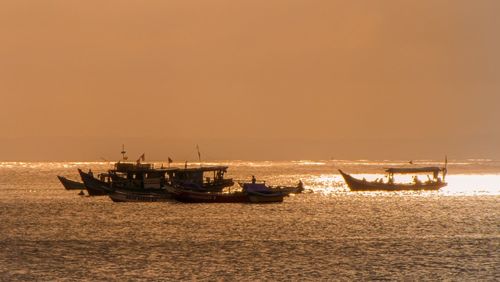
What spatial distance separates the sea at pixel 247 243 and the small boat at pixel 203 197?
161cm

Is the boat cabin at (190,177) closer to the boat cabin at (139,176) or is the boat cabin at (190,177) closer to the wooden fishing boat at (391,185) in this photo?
the boat cabin at (139,176)

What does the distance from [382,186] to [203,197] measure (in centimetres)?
4894

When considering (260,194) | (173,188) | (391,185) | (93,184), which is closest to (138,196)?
(173,188)

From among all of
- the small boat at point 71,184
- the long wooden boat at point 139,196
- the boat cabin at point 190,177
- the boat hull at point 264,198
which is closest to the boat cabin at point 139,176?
the long wooden boat at point 139,196

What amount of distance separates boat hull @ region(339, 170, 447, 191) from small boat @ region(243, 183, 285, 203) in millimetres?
35789

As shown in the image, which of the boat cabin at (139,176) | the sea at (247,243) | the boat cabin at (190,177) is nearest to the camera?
the sea at (247,243)

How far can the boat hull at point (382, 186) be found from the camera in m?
163

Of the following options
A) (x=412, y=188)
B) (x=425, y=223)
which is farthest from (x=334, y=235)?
(x=412, y=188)

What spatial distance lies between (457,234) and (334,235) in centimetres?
976

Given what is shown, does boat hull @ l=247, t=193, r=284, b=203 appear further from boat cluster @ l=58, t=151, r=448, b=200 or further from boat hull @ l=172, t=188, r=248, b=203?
boat hull @ l=172, t=188, r=248, b=203

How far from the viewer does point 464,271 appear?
56500mm

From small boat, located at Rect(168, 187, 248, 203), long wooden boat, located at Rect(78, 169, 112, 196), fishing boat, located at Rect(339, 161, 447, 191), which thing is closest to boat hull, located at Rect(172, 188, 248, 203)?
small boat, located at Rect(168, 187, 248, 203)

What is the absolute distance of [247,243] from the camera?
74.1 metres

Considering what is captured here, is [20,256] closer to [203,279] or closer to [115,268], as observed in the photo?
[115,268]
